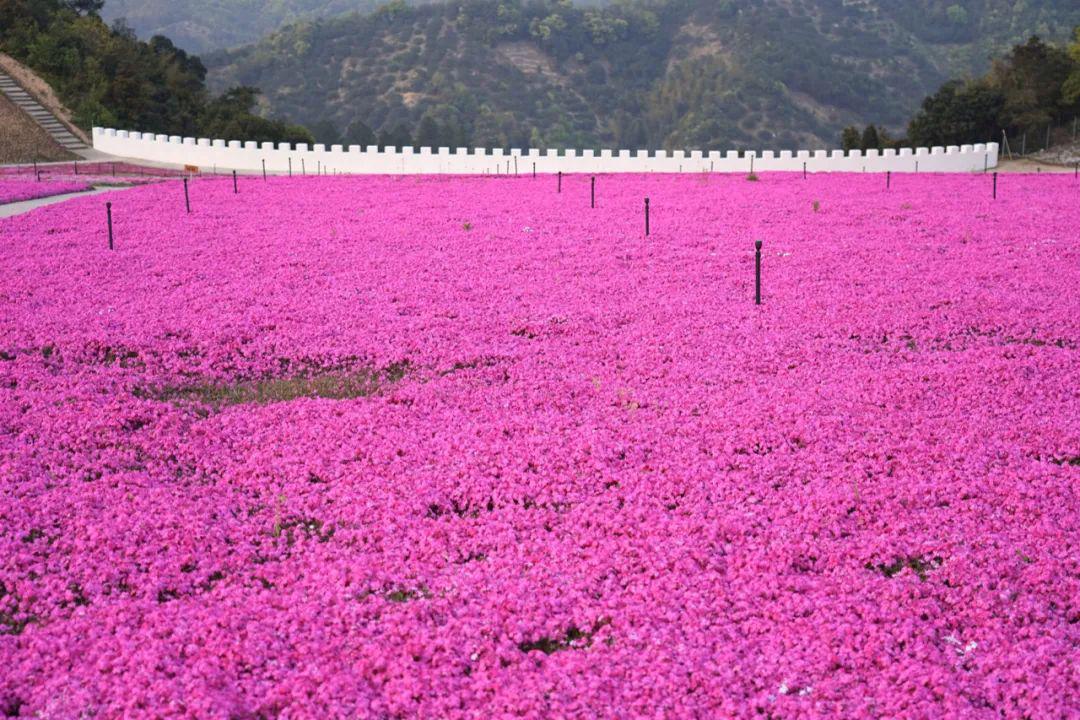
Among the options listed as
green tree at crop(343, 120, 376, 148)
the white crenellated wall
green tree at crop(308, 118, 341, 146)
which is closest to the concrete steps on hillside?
the white crenellated wall

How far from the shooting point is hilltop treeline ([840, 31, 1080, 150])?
219 ft

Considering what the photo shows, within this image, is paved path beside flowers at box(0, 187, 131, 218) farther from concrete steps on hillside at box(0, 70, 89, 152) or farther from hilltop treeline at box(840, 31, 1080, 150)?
hilltop treeline at box(840, 31, 1080, 150)

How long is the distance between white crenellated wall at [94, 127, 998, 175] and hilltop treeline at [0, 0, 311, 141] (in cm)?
895

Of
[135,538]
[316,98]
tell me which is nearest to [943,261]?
[135,538]

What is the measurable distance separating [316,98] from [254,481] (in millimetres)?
141385

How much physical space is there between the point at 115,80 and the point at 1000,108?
55422 millimetres

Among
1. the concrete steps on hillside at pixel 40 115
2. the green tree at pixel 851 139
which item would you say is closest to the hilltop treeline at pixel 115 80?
the concrete steps on hillside at pixel 40 115

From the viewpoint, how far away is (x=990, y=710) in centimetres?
591

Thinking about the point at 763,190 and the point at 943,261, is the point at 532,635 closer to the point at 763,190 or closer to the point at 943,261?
the point at 943,261

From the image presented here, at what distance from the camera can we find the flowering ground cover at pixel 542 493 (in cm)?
627

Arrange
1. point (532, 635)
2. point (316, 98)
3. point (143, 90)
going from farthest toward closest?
point (316, 98)
point (143, 90)
point (532, 635)

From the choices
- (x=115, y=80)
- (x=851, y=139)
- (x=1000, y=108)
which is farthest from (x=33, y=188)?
(x=1000, y=108)

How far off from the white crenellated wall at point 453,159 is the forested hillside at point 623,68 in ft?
181

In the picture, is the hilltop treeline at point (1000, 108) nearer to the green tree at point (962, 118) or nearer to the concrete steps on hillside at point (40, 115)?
the green tree at point (962, 118)
